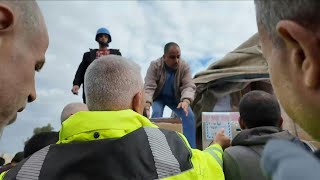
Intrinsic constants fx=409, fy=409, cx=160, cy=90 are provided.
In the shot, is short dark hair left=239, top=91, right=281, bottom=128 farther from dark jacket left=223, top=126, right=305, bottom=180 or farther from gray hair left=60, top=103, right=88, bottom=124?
gray hair left=60, top=103, right=88, bottom=124

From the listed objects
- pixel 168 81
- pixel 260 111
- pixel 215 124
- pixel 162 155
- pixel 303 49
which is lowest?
pixel 215 124

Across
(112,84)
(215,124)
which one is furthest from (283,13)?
(215,124)

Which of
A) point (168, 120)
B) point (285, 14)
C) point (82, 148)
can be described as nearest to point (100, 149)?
point (82, 148)

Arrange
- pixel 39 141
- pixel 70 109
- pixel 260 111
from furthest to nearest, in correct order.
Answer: pixel 70 109 → pixel 39 141 → pixel 260 111

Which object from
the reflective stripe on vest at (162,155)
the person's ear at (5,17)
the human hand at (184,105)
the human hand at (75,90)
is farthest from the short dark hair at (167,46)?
the person's ear at (5,17)

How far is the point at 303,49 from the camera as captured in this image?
0.72 meters

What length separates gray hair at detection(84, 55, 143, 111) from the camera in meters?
2.09

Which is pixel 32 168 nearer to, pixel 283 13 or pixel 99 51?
pixel 283 13

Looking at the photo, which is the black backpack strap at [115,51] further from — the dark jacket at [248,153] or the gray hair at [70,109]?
the dark jacket at [248,153]

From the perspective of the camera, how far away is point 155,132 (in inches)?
72.9

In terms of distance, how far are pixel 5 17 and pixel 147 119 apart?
841mm

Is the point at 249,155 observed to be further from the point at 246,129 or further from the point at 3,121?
the point at 3,121

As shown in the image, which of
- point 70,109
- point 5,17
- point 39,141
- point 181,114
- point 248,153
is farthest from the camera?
point 181,114

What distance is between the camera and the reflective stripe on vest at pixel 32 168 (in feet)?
5.68
